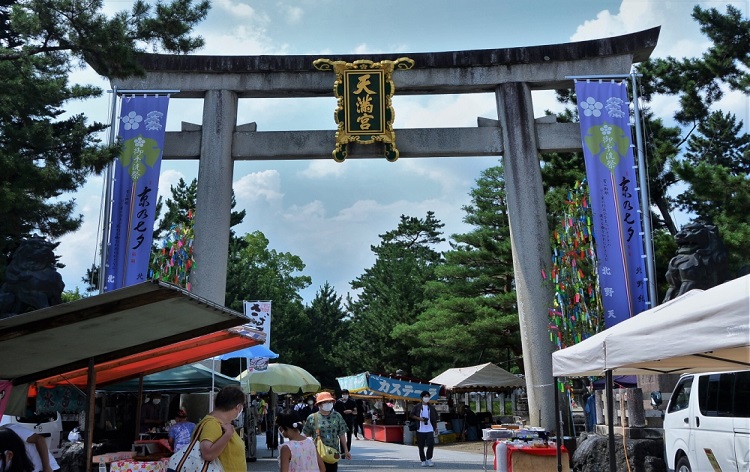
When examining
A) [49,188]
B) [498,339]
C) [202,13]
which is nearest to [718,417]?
[202,13]

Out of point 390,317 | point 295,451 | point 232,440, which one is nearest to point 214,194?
point 295,451

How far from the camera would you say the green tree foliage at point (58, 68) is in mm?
10656

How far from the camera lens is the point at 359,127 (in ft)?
55.7

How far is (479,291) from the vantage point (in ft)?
95.5

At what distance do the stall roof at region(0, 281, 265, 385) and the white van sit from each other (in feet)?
16.4

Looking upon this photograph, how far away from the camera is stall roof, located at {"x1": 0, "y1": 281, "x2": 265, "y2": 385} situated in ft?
18.6

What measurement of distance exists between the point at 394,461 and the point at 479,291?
12.9 meters

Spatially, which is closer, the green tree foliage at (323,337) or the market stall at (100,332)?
the market stall at (100,332)

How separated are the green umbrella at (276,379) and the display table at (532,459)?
341 inches

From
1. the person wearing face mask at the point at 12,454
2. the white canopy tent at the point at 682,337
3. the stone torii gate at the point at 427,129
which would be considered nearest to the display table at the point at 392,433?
the stone torii gate at the point at 427,129

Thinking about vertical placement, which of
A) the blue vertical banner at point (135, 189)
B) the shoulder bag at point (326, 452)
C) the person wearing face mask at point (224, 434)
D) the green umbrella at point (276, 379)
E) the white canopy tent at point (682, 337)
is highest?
the blue vertical banner at point (135, 189)

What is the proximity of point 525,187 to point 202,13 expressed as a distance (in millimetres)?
8258

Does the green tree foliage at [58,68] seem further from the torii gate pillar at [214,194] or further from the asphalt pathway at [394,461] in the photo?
the asphalt pathway at [394,461]

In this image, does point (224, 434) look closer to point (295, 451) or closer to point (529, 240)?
point (295, 451)
